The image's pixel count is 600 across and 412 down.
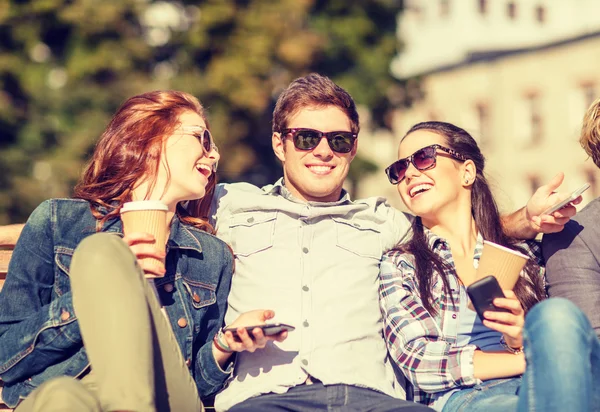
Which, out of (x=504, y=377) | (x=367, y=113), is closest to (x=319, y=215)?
(x=504, y=377)

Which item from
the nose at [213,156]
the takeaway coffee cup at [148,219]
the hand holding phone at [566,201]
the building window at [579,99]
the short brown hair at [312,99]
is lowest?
the takeaway coffee cup at [148,219]

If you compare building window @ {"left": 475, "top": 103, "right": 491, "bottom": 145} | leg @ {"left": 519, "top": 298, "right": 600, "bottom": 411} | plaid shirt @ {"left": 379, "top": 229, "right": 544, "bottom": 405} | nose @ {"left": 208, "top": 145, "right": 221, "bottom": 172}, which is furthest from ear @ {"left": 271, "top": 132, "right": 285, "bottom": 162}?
building window @ {"left": 475, "top": 103, "right": 491, "bottom": 145}

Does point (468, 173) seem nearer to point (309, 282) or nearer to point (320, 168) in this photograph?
point (320, 168)

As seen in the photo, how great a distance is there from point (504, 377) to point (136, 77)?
15.7m

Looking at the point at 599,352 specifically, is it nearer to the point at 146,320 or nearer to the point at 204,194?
the point at 146,320

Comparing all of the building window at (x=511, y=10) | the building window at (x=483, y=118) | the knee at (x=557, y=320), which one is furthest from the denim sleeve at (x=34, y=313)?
the building window at (x=511, y=10)

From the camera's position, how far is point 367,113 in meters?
22.5

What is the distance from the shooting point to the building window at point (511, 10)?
173 ft

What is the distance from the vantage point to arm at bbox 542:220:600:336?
4312 mm

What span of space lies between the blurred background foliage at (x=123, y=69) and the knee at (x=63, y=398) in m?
14.9

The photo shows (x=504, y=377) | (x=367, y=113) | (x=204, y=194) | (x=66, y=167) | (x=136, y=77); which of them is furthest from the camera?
(x=367, y=113)

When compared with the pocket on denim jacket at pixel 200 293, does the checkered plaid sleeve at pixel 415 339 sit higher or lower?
lower

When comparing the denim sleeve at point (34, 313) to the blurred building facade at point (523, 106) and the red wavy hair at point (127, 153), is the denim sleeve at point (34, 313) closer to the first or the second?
the red wavy hair at point (127, 153)

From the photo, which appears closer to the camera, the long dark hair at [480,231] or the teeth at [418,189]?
the long dark hair at [480,231]
